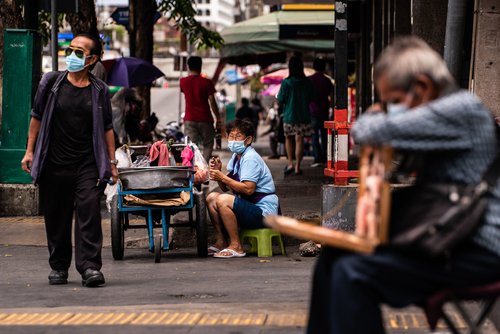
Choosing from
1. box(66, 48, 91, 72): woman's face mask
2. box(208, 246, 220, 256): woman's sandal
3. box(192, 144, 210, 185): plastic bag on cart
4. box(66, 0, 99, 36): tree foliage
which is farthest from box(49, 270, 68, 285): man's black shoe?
box(66, 0, 99, 36): tree foliage

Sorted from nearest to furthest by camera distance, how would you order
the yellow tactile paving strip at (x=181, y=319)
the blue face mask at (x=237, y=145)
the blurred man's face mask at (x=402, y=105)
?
the blurred man's face mask at (x=402, y=105) < the yellow tactile paving strip at (x=181, y=319) < the blue face mask at (x=237, y=145)

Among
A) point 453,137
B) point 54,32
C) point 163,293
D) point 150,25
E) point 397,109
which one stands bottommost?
point 163,293

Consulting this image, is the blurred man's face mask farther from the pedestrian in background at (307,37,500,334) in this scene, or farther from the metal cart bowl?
the metal cart bowl

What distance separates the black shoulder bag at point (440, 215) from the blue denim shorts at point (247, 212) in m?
5.99

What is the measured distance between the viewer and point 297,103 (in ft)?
59.7

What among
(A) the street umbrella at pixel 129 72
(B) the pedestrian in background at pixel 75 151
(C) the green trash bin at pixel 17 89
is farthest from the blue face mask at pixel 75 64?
(A) the street umbrella at pixel 129 72

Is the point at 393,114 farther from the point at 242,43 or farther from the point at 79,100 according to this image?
the point at 242,43

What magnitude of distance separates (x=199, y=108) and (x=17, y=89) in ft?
12.4

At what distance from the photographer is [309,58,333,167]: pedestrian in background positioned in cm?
2106

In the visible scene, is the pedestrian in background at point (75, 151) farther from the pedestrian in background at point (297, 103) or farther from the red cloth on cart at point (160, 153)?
the pedestrian in background at point (297, 103)

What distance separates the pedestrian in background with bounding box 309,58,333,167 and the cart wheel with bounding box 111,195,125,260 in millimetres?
10497

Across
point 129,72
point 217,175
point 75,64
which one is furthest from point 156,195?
point 129,72

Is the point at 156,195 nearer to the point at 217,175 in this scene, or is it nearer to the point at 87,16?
the point at 217,175

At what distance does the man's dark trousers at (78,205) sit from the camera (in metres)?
8.88
